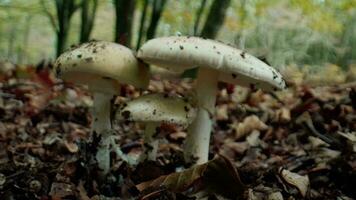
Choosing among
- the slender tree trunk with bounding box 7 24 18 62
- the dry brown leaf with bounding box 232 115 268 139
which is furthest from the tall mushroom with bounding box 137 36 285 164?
the slender tree trunk with bounding box 7 24 18 62

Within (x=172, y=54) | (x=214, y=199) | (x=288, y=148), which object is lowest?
(x=288, y=148)

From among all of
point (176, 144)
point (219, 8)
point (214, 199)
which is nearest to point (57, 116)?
point (176, 144)

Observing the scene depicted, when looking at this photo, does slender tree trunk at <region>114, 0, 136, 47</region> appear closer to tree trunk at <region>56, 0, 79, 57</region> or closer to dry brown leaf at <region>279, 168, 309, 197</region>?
tree trunk at <region>56, 0, 79, 57</region>

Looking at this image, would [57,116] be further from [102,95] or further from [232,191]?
[232,191]

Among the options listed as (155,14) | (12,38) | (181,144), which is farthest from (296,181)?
(12,38)

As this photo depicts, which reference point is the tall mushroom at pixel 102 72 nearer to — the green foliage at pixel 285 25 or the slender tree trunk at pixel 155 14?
the slender tree trunk at pixel 155 14

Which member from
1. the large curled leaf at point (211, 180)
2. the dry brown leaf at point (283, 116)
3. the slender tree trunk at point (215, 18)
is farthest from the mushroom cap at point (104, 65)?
the slender tree trunk at point (215, 18)

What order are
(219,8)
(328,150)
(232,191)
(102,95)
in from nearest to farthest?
(232,191) → (102,95) → (328,150) → (219,8)
